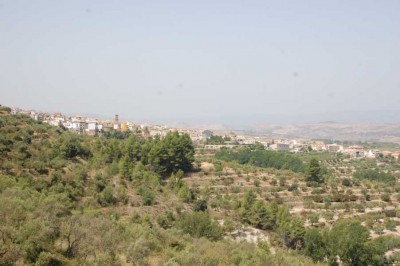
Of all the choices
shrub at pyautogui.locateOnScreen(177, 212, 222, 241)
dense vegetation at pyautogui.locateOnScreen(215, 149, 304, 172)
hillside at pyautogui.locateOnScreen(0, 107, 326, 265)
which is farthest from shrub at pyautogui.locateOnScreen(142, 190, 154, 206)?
dense vegetation at pyautogui.locateOnScreen(215, 149, 304, 172)

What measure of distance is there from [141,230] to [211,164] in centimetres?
2818

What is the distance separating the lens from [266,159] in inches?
2217

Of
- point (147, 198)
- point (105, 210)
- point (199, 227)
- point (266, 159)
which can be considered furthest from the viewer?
point (266, 159)

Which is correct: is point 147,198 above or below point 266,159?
above

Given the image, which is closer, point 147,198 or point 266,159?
point 147,198

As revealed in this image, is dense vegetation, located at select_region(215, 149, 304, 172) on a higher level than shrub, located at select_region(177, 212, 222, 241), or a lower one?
lower

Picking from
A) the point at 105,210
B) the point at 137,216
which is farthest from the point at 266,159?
the point at 105,210

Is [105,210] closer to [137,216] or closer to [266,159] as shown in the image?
[137,216]

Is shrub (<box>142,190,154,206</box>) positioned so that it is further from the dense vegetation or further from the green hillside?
the dense vegetation

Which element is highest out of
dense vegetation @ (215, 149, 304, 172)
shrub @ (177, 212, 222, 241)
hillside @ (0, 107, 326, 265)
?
hillside @ (0, 107, 326, 265)

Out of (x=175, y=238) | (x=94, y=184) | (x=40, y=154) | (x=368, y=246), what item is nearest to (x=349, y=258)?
(x=368, y=246)

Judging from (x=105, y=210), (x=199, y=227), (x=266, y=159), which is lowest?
(x=266, y=159)

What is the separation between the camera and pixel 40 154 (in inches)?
1049

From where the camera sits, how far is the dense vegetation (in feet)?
175
